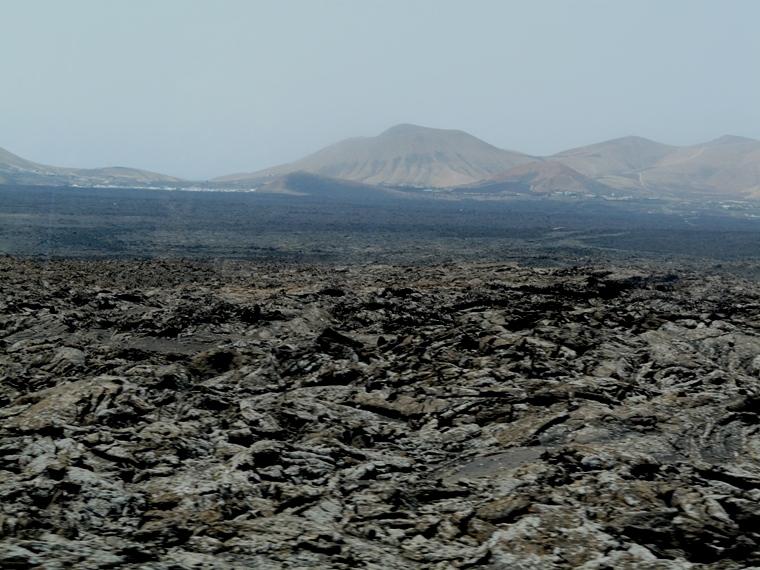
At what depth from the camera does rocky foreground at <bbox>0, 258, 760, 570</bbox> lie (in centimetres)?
1105

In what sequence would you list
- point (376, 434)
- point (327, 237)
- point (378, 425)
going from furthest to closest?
point (327, 237) → point (378, 425) → point (376, 434)

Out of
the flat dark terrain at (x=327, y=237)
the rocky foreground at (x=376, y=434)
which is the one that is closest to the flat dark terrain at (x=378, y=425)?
the rocky foreground at (x=376, y=434)

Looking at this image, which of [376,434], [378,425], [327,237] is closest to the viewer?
[376,434]

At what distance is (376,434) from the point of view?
1652cm

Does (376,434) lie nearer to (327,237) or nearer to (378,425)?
(378,425)

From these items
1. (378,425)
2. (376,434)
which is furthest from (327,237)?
(376,434)

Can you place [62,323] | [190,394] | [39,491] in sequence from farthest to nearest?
[62,323] < [190,394] < [39,491]

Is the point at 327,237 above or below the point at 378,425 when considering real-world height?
above

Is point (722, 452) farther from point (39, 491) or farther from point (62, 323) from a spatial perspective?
point (62, 323)

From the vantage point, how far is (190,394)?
18000mm

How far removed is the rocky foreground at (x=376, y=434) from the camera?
1105cm

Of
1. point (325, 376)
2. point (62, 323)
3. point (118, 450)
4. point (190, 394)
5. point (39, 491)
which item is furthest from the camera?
point (62, 323)

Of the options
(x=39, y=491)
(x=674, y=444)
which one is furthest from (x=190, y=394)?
(x=674, y=444)

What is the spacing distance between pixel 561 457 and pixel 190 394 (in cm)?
947
